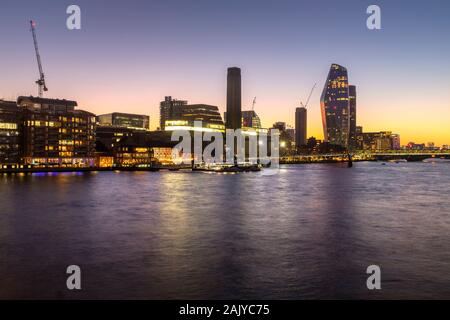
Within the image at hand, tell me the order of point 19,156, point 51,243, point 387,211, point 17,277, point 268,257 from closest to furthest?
point 17,277
point 268,257
point 51,243
point 387,211
point 19,156

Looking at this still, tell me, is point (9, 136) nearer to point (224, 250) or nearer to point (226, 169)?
point (226, 169)

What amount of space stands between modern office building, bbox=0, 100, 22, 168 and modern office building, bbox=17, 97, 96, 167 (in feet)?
12.3

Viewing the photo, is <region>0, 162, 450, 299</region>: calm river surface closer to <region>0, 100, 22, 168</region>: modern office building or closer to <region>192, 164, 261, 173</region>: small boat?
<region>0, 100, 22, 168</region>: modern office building

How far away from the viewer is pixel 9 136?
156625 mm

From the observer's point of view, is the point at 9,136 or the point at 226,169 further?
the point at 226,169

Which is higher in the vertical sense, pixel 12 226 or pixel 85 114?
pixel 85 114

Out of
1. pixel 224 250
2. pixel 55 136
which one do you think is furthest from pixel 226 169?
pixel 224 250

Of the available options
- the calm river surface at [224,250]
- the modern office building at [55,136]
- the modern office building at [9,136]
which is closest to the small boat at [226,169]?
the modern office building at [55,136]

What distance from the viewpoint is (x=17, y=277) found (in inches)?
893

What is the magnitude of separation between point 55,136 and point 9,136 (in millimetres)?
17225

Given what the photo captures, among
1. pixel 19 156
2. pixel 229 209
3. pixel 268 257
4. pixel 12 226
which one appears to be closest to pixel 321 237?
pixel 268 257

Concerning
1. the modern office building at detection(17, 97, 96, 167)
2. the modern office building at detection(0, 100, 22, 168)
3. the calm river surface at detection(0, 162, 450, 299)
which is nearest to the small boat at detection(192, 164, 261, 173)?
the modern office building at detection(17, 97, 96, 167)

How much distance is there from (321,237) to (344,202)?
28.6 m
